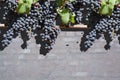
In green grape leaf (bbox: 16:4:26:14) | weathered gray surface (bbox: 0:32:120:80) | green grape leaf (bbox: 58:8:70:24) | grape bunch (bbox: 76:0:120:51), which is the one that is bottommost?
weathered gray surface (bbox: 0:32:120:80)

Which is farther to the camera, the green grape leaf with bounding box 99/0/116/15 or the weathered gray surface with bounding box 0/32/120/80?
the weathered gray surface with bounding box 0/32/120/80

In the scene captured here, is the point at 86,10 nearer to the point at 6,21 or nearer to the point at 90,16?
the point at 90,16

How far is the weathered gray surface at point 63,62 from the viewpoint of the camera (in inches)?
163

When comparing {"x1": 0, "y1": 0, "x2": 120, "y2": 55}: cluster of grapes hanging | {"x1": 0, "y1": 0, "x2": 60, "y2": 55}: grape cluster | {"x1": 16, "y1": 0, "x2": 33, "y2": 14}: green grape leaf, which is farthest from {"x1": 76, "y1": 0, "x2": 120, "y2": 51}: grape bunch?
{"x1": 16, "y1": 0, "x2": 33, "y2": 14}: green grape leaf

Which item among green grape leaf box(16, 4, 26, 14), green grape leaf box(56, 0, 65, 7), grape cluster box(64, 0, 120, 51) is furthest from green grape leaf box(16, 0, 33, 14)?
grape cluster box(64, 0, 120, 51)

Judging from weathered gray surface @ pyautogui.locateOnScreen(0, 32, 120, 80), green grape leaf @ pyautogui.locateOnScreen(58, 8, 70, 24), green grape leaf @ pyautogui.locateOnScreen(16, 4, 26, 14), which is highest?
green grape leaf @ pyautogui.locateOnScreen(16, 4, 26, 14)

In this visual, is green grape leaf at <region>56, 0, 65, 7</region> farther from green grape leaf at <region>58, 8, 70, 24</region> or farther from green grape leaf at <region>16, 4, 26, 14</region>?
green grape leaf at <region>16, 4, 26, 14</region>

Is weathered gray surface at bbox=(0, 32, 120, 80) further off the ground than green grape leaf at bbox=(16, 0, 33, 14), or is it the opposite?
green grape leaf at bbox=(16, 0, 33, 14)

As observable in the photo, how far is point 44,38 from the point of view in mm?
4117

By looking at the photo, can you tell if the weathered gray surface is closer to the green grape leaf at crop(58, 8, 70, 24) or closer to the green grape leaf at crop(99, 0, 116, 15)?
Result: the green grape leaf at crop(58, 8, 70, 24)

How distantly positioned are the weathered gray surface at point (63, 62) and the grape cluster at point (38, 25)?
2.5 inches

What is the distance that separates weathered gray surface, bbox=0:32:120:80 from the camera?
13.6 feet

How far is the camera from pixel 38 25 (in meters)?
4.14

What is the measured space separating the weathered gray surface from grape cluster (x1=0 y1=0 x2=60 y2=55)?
0.06 meters
